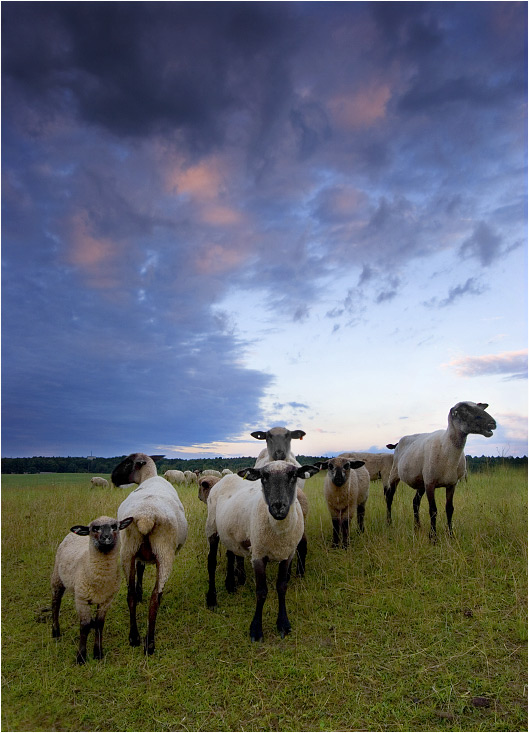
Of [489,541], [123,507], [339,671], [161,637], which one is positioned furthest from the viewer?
[489,541]

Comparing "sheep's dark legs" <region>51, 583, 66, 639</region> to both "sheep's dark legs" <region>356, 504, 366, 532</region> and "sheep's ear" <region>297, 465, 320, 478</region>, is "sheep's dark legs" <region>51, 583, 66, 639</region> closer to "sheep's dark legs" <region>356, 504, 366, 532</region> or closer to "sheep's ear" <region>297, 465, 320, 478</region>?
"sheep's ear" <region>297, 465, 320, 478</region>

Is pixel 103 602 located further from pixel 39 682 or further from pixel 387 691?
pixel 387 691

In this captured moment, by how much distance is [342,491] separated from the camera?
1140 cm

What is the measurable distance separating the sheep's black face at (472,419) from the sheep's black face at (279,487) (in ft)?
17.9

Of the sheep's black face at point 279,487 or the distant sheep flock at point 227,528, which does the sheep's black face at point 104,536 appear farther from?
the sheep's black face at point 279,487

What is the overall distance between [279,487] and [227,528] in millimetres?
1956

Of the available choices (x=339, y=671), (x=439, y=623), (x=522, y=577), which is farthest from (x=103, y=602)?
(x=522, y=577)

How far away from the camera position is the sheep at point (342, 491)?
36.3 ft

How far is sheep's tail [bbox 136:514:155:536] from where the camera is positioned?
7.48 metres

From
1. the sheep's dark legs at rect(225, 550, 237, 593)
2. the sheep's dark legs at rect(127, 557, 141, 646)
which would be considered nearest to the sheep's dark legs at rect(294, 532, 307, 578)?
the sheep's dark legs at rect(225, 550, 237, 593)

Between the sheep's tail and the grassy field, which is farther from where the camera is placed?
the sheep's tail

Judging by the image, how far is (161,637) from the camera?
8.03 m

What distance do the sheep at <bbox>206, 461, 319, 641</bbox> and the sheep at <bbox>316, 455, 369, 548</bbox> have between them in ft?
9.14

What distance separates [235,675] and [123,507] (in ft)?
11.1
